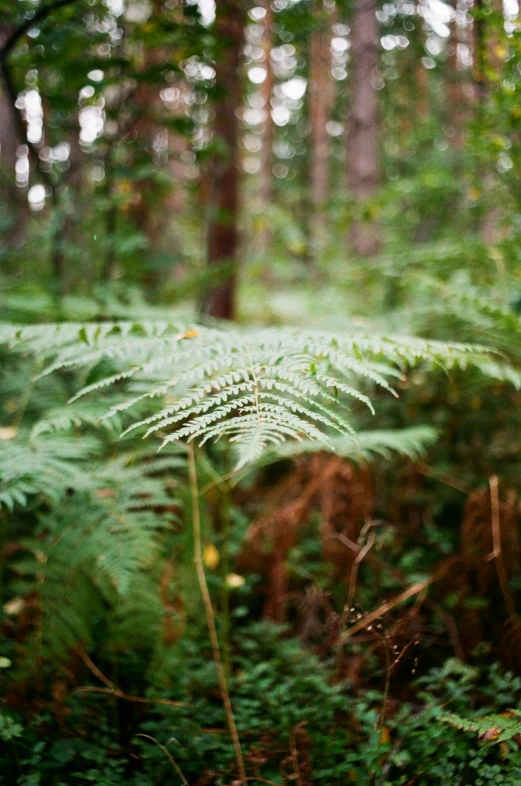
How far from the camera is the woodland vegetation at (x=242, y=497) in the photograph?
1.70m

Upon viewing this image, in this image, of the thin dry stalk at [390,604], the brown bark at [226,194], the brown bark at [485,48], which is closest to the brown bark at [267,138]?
the brown bark at [226,194]

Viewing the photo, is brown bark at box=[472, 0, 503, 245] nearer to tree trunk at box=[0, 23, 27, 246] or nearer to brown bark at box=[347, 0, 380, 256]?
brown bark at box=[347, 0, 380, 256]

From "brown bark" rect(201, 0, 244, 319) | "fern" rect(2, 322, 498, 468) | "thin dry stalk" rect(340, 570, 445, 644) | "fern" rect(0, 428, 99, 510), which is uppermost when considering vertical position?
"brown bark" rect(201, 0, 244, 319)

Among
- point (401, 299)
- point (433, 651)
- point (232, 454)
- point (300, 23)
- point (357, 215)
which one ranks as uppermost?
point (300, 23)

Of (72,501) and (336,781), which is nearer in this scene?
(336,781)

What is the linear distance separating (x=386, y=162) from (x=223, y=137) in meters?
5.79

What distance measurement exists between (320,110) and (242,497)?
879cm

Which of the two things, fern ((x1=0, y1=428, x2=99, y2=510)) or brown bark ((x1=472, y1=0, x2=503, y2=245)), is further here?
brown bark ((x1=472, y1=0, x2=503, y2=245))

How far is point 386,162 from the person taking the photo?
9586 millimetres

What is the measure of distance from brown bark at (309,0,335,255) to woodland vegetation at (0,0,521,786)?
3.66 meters

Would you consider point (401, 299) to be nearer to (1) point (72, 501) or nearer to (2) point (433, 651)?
(2) point (433, 651)

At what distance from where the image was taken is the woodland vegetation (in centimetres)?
170

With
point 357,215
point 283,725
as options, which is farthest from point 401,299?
point 283,725

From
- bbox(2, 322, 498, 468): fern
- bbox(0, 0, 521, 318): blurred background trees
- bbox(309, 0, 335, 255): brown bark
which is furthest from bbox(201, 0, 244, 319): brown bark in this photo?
bbox(2, 322, 498, 468): fern
